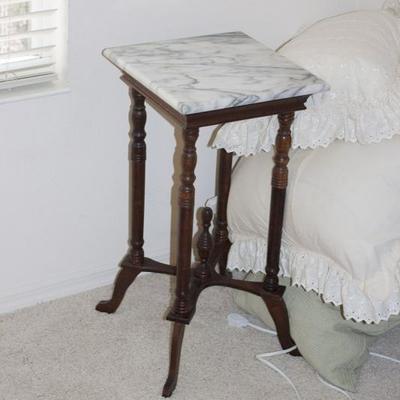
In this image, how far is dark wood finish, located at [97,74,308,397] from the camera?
5.88ft

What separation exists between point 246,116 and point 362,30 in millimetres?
489

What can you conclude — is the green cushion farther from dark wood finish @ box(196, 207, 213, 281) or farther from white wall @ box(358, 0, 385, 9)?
white wall @ box(358, 0, 385, 9)

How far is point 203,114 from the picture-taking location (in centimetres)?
172

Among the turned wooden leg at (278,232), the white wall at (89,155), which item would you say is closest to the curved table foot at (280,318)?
the turned wooden leg at (278,232)

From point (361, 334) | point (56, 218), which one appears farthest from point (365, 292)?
point (56, 218)

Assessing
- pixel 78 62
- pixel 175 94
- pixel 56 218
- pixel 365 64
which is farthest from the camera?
pixel 56 218

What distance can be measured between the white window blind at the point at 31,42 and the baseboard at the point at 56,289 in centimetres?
57

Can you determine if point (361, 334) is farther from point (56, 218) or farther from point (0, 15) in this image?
point (0, 15)

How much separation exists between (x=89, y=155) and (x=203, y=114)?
57 centimetres

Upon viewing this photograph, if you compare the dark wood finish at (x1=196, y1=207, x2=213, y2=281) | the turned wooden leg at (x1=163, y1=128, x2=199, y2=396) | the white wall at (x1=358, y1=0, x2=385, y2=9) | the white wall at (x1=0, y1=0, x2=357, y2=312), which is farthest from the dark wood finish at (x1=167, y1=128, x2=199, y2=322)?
the white wall at (x1=358, y1=0, x2=385, y2=9)

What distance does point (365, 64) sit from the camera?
6.37 feet

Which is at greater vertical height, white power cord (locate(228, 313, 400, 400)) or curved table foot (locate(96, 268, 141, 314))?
curved table foot (locate(96, 268, 141, 314))

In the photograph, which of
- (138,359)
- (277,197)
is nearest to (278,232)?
(277,197)

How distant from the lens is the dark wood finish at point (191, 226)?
1.79 meters
